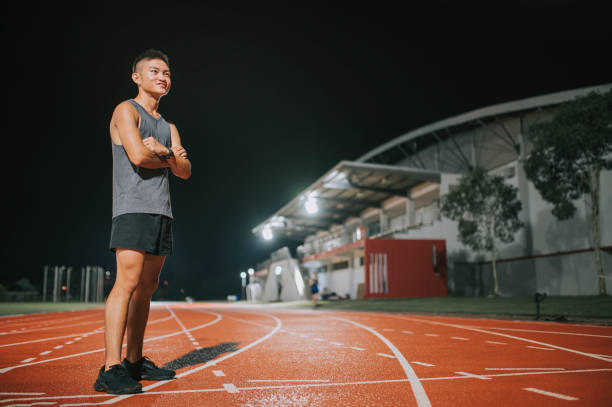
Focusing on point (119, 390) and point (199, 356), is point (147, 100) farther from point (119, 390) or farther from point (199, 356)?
point (199, 356)

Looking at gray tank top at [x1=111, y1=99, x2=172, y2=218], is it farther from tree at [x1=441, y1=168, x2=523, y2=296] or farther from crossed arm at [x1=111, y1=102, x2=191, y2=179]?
tree at [x1=441, y1=168, x2=523, y2=296]

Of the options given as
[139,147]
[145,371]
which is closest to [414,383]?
[145,371]

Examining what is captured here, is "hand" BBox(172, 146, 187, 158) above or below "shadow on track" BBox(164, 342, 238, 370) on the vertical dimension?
above

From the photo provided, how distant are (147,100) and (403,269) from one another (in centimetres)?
2960

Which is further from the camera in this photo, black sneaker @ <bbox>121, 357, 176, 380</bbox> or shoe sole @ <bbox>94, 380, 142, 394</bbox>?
black sneaker @ <bbox>121, 357, 176, 380</bbox>

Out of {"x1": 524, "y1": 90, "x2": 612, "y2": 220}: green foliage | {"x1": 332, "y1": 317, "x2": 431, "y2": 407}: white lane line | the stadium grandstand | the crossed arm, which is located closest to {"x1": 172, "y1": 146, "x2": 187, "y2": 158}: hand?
the crossed arm

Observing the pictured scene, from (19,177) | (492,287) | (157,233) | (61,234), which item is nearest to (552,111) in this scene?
(492,287)

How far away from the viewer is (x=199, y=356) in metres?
5.12

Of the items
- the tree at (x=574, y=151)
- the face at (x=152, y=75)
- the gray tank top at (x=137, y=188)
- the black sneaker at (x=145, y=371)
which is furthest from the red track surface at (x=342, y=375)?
the tree at (x=574, y=151)

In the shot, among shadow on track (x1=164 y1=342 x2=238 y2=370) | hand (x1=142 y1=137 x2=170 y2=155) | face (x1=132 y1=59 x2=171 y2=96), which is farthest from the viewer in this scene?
shadow on track (x1=164 y1=342 x2=238 y2=370)

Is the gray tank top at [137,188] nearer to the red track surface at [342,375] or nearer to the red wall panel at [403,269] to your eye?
the red track surface at [342,375]

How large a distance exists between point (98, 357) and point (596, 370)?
16.4 feet

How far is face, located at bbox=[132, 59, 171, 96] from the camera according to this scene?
11.8 feet

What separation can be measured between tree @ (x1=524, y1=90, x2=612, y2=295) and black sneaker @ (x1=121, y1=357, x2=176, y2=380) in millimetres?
19165
